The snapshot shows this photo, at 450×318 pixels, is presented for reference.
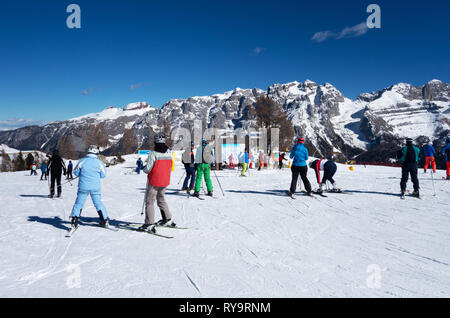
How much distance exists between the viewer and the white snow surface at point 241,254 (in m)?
3.16

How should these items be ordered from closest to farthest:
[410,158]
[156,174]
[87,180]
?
1. [156,174]
2. [87,180]
3. [410,158]

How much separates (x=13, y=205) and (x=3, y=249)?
5.37m

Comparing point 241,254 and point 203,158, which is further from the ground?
point 203,158

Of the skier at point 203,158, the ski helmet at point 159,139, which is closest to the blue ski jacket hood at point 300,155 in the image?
the skier at point 203,158

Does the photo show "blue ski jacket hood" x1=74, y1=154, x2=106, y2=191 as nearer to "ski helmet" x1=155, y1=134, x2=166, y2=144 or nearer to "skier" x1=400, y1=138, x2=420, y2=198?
"ski helmet" x1=155, y1=134, x2=166, y2=144

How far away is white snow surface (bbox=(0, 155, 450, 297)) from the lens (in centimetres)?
316

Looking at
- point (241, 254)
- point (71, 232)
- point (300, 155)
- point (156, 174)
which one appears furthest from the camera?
point (300, 155)

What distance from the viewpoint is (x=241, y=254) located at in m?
4.25

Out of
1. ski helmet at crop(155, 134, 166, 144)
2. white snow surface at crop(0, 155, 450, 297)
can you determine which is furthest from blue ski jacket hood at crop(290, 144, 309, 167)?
ski helmet at crop(155, 134, 166, 144)

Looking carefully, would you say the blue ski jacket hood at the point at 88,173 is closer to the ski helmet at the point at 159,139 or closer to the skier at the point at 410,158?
the ski helmet at the point at 159,139

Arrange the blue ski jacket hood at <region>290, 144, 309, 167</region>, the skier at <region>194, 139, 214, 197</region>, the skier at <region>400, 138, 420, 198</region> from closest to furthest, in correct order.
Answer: the skier at <region>400, 138, 420, 198</region>
the blue ski jacket hood at <region>290, 144, 309, 167</region>
the skier at <region>194, 139, 214, 197</region>

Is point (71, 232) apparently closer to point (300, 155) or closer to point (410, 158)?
point (300, 155)

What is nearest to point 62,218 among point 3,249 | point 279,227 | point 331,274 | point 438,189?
point 3,249

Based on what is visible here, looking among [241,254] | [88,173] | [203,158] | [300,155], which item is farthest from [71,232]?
[300,155]
